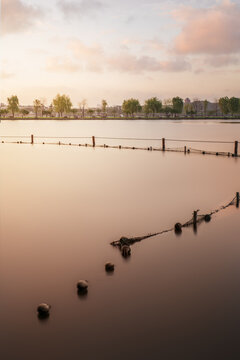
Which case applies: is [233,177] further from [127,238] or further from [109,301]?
[109,301]

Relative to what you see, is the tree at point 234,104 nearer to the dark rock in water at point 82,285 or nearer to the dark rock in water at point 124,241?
the dark rock in water at point 124,241

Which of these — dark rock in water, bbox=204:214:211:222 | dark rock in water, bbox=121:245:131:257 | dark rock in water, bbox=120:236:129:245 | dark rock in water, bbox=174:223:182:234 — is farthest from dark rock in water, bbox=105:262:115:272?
dark rock in water, bbox=204:214:211:222

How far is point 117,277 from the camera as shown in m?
10.1

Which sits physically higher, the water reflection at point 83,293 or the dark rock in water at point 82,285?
the dark rock in water at point 82,285

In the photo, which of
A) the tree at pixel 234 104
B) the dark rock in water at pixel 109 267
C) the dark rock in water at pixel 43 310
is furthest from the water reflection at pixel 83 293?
the tree at pixel 234 104

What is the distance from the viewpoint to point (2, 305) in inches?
344

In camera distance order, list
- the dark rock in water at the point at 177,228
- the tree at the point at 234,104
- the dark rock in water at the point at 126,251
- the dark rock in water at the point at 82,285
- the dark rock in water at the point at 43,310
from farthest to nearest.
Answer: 1. the tree at the point at 234,104
2. the dark rock in water at the point at 177,228
3. the dark rock in water at the point at 126,251
4. the dark rock in water at the point at 82,285
5. the dark rock in water at the point at 43,310

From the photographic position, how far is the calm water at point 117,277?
293 inches

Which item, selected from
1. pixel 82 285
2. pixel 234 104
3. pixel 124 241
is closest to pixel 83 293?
pixel 82 285

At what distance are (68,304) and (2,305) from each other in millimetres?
1538

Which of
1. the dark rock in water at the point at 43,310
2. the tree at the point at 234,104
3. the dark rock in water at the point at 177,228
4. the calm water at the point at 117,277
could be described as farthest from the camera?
the tree at the point at 234,104

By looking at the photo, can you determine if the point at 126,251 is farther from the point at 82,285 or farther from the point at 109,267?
the point at 82,285

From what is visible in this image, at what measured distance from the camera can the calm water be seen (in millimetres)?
7434

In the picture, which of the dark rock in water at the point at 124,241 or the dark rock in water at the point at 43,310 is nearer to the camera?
the dark rock in water at the point at 43,310
